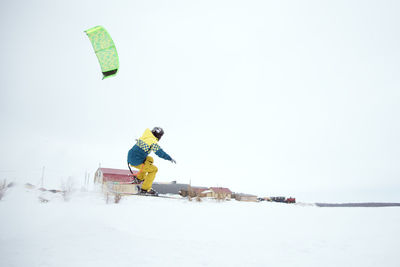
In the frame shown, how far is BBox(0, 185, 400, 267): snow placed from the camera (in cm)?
675

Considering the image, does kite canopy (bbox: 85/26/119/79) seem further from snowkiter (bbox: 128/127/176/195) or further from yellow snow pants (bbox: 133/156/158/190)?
yellow snow pants (bbox: 133/156/158/190)

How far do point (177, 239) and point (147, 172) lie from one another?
5.44m

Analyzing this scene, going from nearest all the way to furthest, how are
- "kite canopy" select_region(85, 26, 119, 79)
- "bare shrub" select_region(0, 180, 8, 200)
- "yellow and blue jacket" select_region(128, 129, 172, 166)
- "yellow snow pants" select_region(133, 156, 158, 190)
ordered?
"kite canopy" select_region(85, 26, 119, 79) < "yellow and blue jacket" select_region(128, 129, 172, 166) < "yellow snow pants" select_region(133, 156, 158, 190) < "bare shrub" select_region(0, 180, 8, 200)

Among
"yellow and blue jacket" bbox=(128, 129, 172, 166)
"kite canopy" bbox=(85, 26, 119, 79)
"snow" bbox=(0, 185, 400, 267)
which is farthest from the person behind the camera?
"snow" bbox=(0, 185, 400, 267)

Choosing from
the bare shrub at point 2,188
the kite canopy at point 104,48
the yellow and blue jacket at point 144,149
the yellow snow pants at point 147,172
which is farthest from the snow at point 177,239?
the kite canopy at point 104,48

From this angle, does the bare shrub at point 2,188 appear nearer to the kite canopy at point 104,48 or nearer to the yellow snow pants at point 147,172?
the yellow snow pants at point 147,172

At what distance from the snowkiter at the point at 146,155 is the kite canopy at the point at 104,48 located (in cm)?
110

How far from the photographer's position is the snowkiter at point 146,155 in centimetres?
380

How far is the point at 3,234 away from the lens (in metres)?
7.16

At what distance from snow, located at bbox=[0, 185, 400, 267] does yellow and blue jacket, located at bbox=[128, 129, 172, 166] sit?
3849mm

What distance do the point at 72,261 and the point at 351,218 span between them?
13736 millimetres

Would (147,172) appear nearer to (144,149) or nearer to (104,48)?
(144,149)

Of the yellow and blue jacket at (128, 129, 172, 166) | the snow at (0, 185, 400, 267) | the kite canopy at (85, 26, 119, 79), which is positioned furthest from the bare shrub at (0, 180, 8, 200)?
the kite canopy at (85, 26, 119, 79)

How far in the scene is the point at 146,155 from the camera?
161 inches
